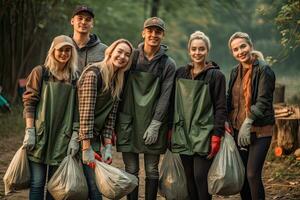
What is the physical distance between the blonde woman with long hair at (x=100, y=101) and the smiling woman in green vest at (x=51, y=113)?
4.9 inches

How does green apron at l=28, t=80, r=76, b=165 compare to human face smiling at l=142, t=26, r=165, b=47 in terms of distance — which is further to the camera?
human face smiling at l=142, t=26, r=165, b=47

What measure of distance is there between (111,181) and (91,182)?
0.23 meters

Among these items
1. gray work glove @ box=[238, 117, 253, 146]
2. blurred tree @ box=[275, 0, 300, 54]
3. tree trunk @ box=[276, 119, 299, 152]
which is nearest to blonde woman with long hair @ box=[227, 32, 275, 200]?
gray work glove @ box=[238, 117, 253, 146]

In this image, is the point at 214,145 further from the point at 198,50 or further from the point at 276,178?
the point at 276,178

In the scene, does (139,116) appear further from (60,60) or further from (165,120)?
(60,60)

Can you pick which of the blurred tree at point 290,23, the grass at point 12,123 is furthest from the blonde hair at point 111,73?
the grass at point 12,123

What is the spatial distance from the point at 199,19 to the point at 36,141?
25285 mm

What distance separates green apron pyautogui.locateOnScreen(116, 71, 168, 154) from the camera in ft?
18.0

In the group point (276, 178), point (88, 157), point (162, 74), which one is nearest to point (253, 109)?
point (162, 74)

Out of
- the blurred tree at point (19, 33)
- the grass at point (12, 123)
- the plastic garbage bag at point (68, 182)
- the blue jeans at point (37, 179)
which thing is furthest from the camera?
the blurred tree at point (19, 33)

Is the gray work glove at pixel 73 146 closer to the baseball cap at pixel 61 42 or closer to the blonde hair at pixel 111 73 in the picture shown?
the blonde hair at pixel 111 73

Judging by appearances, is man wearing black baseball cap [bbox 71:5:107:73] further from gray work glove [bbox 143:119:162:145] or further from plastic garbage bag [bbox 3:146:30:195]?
plastic garbage bag [bbox 3:146:30:195]

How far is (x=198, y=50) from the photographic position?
5.35m

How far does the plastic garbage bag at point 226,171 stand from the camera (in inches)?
209
